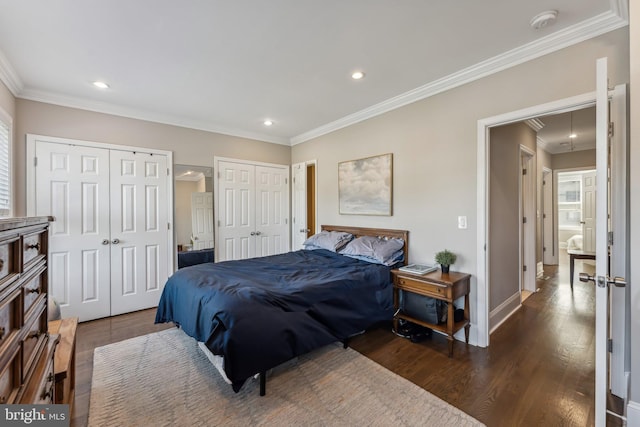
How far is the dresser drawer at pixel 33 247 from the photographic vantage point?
97 centimetres

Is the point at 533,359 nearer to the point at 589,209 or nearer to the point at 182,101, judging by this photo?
the point at 182,101

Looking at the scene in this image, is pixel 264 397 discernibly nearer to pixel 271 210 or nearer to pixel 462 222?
pixel 462 222

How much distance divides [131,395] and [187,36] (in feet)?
8.67

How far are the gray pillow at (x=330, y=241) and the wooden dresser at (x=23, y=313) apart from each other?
9.12ft

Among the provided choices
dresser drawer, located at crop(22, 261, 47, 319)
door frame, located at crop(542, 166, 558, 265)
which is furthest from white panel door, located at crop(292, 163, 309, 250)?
door frame, located at crop(542, 166, 558, 265)

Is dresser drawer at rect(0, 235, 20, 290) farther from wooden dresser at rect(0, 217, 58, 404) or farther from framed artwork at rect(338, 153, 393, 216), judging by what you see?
framed artwork at rect(338, 153, 393, 216)

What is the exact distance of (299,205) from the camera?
494cm

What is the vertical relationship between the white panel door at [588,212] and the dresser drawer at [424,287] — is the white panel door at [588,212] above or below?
above

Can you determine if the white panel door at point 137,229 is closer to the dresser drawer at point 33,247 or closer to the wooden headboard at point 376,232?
the wooden headboard at point 376,232

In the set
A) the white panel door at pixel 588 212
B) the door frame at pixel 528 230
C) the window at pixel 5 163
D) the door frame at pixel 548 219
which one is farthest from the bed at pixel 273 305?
the white panel door at pixel 588 212

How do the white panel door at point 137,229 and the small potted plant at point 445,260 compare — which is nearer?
the small potted plant at point 445,260

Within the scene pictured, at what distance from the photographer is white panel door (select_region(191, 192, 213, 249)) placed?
3984 mm

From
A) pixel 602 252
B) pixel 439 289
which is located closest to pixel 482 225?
pixel 439 289

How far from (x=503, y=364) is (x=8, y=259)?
122 inches
